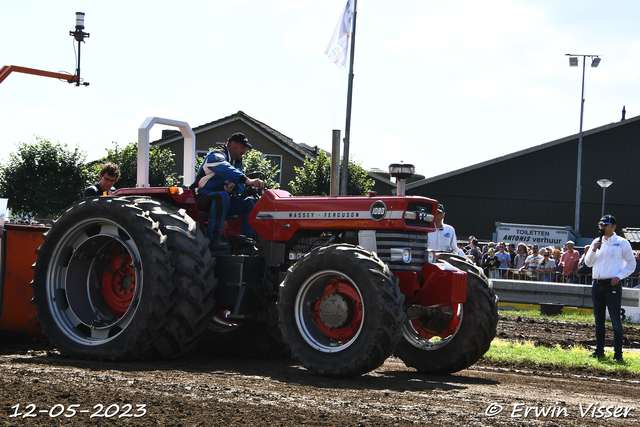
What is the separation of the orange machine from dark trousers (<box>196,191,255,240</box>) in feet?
6.37

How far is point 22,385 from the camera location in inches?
183

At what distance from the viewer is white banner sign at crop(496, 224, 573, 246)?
3088 cm

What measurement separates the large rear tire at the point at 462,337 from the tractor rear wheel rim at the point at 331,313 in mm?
653

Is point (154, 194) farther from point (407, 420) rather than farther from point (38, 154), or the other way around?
point (38, 154)

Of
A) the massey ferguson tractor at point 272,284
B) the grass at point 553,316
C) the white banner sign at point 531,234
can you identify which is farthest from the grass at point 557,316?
the white banner sign at point 531,234

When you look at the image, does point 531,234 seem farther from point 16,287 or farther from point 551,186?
point 16,287

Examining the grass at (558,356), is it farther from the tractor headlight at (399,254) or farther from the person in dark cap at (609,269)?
the tractor headlight at (399,254)

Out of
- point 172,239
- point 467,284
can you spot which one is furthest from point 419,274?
point 172,239

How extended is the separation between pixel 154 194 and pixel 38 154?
26928 millimetres

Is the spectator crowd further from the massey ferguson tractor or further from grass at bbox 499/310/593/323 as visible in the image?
the massey ferguson tractor

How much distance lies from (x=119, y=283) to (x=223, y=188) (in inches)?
51.2

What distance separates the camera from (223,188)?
706 centimetres

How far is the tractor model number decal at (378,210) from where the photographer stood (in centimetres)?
634

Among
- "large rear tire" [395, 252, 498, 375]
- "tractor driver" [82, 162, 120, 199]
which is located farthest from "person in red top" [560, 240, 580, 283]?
"tractor driver" [82, 162, 120, 199]
